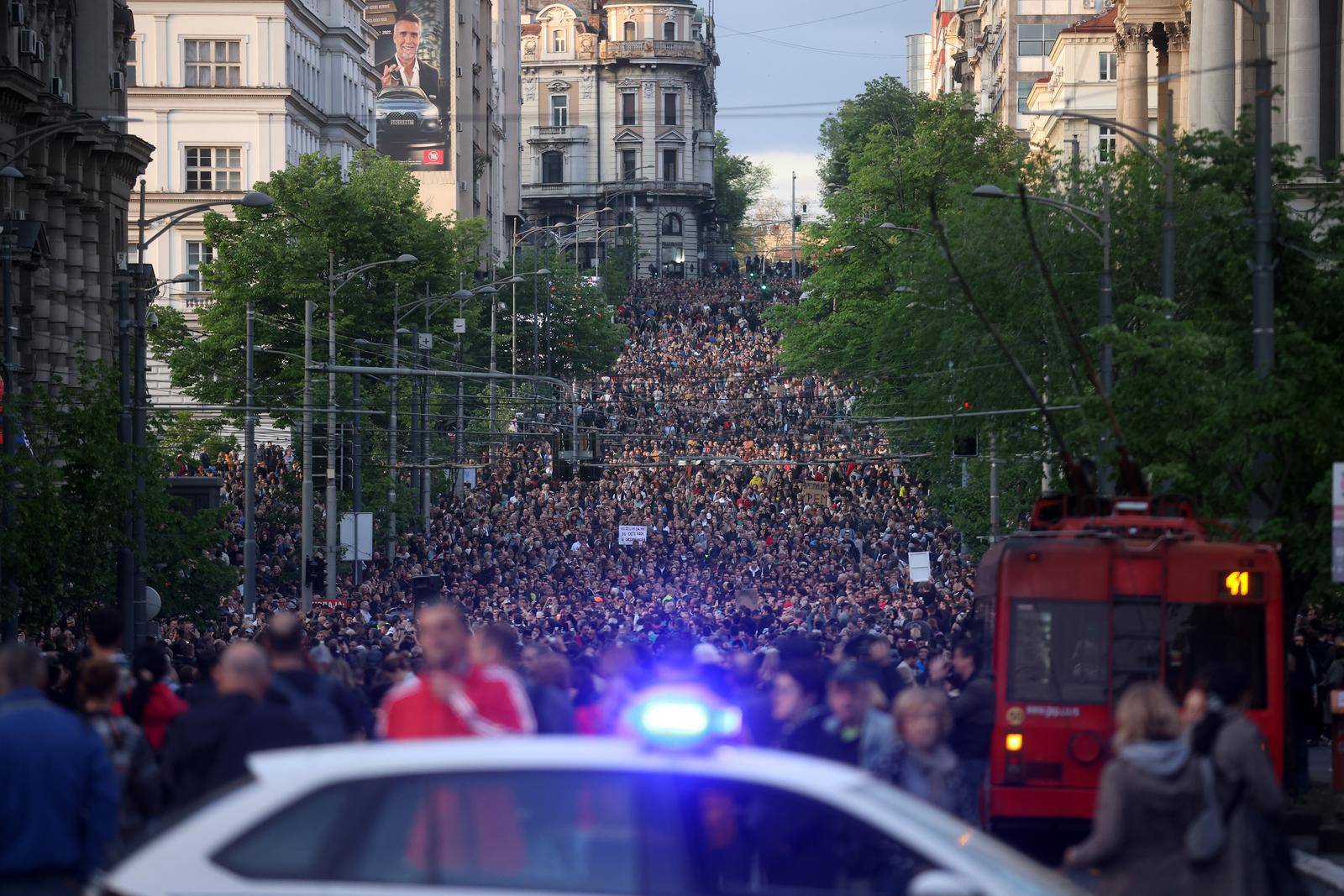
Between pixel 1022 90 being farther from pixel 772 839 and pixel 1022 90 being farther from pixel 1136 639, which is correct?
pixel 772 839

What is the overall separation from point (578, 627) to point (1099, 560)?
50.2 feet

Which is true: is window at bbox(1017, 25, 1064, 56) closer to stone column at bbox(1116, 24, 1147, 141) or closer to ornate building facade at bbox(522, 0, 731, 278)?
stone column at bbox(1116, 24, 1147, 141)

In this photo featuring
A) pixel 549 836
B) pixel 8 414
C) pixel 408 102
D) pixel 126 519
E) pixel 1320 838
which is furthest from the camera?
pixel 408 102

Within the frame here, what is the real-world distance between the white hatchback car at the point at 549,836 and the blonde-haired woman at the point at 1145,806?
2228 mm

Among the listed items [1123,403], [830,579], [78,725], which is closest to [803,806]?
[78,725]

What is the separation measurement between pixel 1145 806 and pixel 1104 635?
22.6 feet

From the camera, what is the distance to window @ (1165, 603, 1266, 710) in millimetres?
15383

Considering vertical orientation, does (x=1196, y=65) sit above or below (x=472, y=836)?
above

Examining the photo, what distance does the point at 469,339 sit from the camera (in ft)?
239

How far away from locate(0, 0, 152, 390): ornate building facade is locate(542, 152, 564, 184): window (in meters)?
128

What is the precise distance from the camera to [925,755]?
9648 millimetres

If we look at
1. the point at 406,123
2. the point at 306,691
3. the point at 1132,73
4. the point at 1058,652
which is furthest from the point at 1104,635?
the point at 406,123

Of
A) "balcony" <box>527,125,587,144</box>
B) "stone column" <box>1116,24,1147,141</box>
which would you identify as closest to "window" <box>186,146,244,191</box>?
"stone column" <box>1116,24,1147,141</box>

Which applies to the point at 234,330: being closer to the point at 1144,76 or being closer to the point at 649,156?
the point at 1144,76
